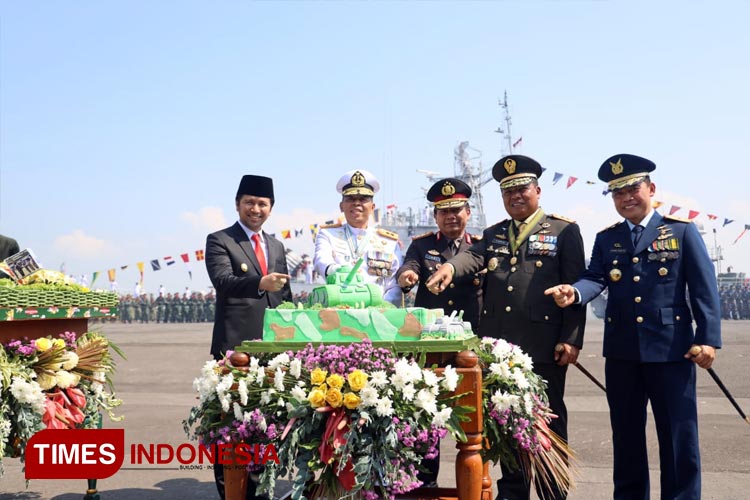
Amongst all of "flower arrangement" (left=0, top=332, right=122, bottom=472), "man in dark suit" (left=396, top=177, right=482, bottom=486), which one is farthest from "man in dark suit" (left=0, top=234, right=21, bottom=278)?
"man in dark suit" (left=396, top=177, right=482, bottom=486)

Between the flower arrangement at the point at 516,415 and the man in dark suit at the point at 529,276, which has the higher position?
the man in dark suit at the point at 529,276

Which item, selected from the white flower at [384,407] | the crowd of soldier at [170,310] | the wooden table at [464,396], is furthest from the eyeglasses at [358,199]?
the crowd of soldier at [170,310]

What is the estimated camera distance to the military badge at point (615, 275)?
3.79m

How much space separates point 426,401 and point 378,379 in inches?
8.5

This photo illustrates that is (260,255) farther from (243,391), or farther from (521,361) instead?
(521,361)

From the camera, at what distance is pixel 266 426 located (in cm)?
272

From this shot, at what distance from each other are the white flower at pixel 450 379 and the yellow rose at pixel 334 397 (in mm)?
436

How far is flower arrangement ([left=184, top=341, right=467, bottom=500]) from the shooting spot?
2.62m

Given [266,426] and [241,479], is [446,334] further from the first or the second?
[241,479]

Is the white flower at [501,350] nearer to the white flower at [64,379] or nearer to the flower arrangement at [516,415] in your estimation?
the flower arrangement at [516,415]

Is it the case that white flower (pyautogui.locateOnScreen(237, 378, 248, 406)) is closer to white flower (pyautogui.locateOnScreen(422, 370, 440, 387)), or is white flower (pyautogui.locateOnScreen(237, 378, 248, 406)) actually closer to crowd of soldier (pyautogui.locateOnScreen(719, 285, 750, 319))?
white flower (pyautogui.locateOnScreen(422, 370, 440, 387))

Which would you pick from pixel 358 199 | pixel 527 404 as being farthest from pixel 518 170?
pixel 527 404

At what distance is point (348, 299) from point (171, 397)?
6346 millimetres

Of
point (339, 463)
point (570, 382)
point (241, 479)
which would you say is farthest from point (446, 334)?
point (570, 382)
